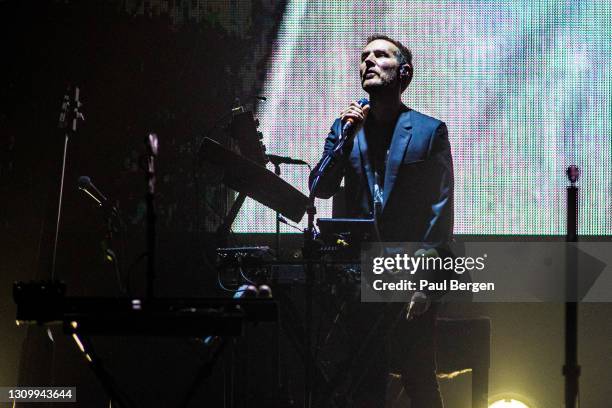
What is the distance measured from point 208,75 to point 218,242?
1.18 metres

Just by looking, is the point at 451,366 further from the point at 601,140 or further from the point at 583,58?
the point at 583,58

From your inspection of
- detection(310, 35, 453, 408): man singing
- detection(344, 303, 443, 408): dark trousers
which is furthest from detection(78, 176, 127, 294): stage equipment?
detection(344, 303, 443, 408): dark trousers

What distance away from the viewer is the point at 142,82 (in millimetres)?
4496

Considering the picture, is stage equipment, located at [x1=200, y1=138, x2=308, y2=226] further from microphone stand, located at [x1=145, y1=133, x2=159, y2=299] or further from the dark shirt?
microphone stand, located at [x1=145, y1=133, x2=159, y2=299]

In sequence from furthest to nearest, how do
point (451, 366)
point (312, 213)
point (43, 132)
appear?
point (43, 132)
point (451, 366)
point (312, 213)

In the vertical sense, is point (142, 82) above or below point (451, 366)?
above

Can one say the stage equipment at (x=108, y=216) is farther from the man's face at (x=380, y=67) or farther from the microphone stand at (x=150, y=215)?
the man's face at (x=380, y=67)

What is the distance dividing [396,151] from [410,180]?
0.14m

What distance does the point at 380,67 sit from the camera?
3412mm

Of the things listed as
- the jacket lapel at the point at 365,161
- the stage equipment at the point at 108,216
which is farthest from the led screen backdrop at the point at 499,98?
the stage equipment at the point at 108,216

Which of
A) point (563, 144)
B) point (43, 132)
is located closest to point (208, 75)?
point (43, 132)

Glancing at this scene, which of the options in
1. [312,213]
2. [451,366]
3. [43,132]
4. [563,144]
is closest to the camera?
[312,213]

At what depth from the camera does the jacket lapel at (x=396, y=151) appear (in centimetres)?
323

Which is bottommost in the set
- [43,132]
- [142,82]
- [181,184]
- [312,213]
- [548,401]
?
[548,401]
